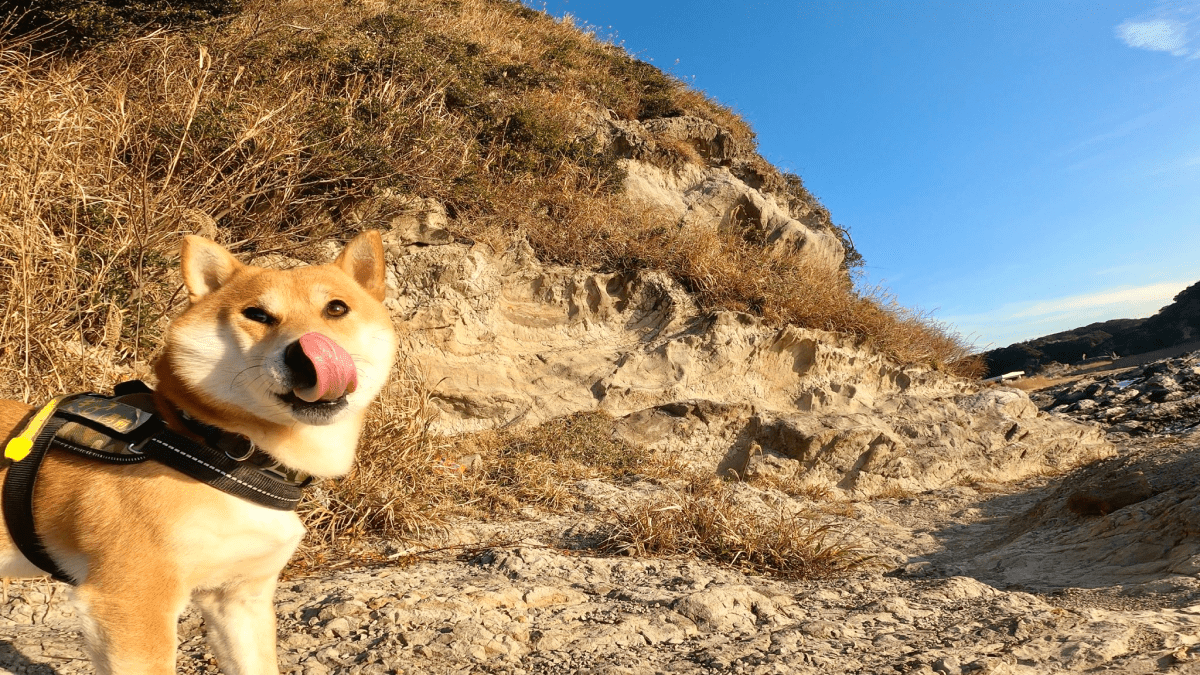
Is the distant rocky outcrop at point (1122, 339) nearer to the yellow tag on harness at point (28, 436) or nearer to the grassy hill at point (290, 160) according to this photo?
the grassy hill at point (290, 160)

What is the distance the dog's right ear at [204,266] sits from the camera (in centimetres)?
202

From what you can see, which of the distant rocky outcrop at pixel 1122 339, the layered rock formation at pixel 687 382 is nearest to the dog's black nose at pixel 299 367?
the layered rock formation at pixel 687 382

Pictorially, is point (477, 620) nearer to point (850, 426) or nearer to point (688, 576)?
point (688, 576)

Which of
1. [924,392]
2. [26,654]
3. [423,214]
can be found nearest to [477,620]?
[26,654]

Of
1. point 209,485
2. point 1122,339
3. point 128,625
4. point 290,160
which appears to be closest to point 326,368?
point 209,485

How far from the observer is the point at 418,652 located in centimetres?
251

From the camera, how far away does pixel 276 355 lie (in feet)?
5.84

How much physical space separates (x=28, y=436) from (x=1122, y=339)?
3974cm

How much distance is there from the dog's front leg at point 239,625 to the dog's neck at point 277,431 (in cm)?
39

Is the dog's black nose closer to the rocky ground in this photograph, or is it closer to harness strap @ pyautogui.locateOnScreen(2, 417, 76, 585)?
harness strap @ pyautogui.locateOnScreen(2, 417, 76, 585)

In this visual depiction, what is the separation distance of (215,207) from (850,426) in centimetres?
670

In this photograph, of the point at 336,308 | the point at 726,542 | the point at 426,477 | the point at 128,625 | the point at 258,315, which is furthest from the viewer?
the point at 426,477

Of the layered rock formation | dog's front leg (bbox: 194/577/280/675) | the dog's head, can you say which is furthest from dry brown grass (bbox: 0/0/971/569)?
the dog's head

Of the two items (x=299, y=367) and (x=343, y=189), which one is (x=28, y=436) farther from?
(x=343, y=189)
